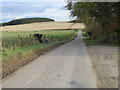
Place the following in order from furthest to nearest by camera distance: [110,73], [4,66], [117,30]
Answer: [117,30], [4,66], [110,73]

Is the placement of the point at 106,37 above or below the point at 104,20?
below

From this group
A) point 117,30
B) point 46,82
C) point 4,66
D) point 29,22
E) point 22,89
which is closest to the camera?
point 22,89

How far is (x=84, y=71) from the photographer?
10.8 meters

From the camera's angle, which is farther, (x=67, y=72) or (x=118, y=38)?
(x=118, y=38)

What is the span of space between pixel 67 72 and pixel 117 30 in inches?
816

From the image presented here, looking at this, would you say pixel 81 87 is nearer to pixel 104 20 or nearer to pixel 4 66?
pixel 4 66

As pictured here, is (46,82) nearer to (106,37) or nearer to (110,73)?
(110,73)

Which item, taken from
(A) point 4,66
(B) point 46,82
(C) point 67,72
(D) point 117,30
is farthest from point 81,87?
(D) point 117,30

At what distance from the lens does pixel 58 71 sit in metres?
10.8

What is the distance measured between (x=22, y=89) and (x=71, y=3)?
28.5 m

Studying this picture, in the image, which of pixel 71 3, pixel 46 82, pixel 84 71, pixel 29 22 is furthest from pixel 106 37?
pixel 29 22

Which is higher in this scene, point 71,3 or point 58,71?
point 71,3

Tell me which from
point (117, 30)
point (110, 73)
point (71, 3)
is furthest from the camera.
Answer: point (71, 3)

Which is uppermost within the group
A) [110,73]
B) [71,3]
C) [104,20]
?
[71,3]
